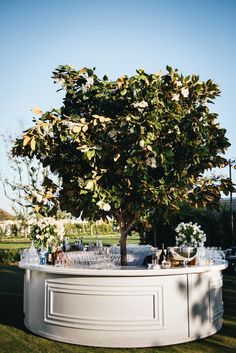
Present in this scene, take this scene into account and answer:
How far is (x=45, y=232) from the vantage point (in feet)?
21.5

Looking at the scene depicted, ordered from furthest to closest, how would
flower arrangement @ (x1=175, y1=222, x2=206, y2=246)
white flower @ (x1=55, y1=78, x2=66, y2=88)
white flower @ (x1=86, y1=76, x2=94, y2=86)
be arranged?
flower arrangement @ (x1=175, y1=222, x2=206, y2=246)
white flower @ (x1=55, y1=78, x2=66, y2=88)
white flower @ (x1=86, y1=76, x2=94, y2=86)

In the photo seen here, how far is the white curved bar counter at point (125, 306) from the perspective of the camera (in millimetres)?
5434

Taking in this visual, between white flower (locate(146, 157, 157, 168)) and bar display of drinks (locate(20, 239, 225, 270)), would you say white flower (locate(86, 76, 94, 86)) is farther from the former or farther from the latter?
bar display of drinks (locate(20, 239, 225, 270))

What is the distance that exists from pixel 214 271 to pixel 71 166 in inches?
116

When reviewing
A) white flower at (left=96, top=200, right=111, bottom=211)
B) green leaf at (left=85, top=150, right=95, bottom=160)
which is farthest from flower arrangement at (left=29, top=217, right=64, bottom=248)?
green leaf at (left=85, top=150, right=95, bottom=160)

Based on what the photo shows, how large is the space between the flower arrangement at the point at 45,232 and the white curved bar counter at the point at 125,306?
706 mm

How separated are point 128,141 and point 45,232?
218 centimetres

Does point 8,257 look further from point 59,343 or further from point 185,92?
point 185,92

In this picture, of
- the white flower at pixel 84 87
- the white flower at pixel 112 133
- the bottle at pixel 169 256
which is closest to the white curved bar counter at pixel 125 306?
the bottle at pixel 169 256

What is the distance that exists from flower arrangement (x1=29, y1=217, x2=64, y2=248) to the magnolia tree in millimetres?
425

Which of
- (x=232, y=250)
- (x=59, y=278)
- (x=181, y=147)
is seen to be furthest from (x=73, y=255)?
(x=232, y=250)

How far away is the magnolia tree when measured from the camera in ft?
18.1

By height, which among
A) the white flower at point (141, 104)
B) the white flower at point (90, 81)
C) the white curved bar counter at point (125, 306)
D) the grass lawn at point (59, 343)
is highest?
the white flower at point (90, 81)

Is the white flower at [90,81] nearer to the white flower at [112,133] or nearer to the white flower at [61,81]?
the white flower at [61,81]
